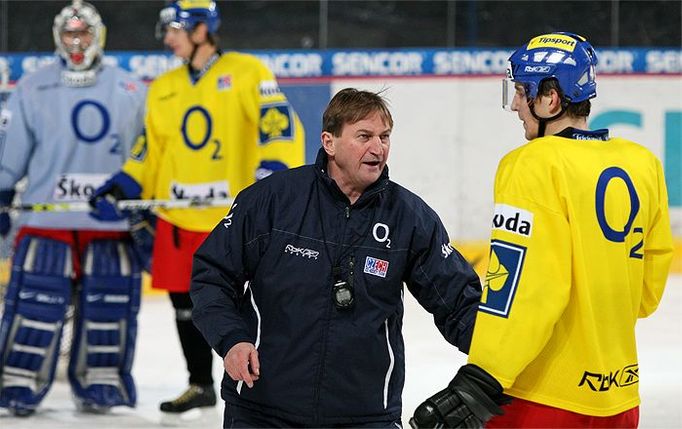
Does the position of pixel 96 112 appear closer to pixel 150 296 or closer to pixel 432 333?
pixel 432 333

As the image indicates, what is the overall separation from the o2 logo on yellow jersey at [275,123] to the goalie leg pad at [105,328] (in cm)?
63

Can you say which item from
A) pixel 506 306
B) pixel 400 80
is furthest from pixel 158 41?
pixel 506 306

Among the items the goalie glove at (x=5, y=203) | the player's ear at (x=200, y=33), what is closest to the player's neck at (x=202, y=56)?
the player's ear at (x=200, y=33)

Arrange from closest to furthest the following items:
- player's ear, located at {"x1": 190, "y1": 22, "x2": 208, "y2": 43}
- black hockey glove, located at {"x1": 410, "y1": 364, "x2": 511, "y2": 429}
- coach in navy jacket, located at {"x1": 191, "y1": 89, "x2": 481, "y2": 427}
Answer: black hockey glove, located at {"x1": 410, "y1": 364, "x2": 511, "y2": 429} < coach in navy jacket, located at {"x1": 191, "y1": 89, "x2": 481, "y2": 427} < player's ear, located at {"x1": 190, "y1": 22, "x2": 208, "y2": 43}

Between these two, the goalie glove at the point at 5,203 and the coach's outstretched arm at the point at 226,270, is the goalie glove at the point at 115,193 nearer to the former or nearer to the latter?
the goalie glove at the point at 5,203

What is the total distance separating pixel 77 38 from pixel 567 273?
8.79 ft

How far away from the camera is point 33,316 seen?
14.6 feet

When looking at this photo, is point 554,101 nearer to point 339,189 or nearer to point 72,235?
point 339,189

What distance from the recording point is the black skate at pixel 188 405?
431cm

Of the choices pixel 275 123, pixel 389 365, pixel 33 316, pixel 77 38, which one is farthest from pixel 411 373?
pixel 389 365

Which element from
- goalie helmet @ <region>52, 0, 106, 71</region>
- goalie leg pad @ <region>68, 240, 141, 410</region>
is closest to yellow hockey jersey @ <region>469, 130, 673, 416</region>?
goalie leg pad @ <region>68, 240, 141, 410</region>

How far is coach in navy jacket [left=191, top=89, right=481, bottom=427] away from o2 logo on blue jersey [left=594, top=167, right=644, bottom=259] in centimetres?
34

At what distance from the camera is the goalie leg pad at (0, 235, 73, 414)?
4.44m

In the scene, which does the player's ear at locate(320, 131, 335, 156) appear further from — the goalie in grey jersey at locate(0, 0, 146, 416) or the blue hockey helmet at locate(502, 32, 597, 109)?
the goalie in grey jersey at locate(0, 0, 146, 416)
